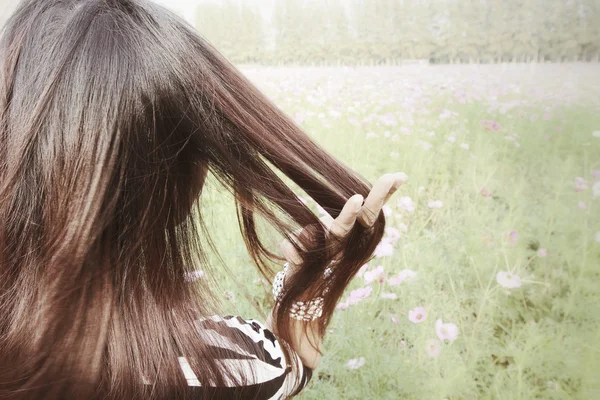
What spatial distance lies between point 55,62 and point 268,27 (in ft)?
2.01

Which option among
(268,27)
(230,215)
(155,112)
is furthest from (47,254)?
(268,27)

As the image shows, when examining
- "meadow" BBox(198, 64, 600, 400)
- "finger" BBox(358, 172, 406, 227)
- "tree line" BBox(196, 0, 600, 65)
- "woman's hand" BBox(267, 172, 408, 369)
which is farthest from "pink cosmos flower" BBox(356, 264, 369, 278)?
"tree line" BBox(196, 0, 600, 65)

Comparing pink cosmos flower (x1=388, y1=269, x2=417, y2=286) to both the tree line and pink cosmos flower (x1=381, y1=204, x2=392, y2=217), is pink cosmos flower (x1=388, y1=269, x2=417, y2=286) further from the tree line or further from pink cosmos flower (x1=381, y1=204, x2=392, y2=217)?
the tree line

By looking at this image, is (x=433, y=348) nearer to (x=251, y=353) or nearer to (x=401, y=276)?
(x=401, y=276)

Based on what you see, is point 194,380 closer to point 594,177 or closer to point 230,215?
point 230,215

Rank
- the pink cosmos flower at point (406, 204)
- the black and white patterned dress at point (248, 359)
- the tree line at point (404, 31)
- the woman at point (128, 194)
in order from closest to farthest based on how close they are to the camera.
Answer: the woman at point (128, 194) < the black and white patterned dress at point (248, 359) < the tree line at point (404, 31) < the pink cosmos flower at point (406, 204)

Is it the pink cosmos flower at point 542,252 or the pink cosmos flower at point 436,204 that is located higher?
the pink cosmos flower at point 436,204

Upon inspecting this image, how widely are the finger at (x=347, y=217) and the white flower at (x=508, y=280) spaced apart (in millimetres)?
373

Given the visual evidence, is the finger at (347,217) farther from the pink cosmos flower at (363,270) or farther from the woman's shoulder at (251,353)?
the pink cosmos flower at (363,270)

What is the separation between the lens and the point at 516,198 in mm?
700

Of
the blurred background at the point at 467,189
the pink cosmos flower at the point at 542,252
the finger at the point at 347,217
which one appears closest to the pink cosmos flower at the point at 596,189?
the blurred background at the point at 467,189

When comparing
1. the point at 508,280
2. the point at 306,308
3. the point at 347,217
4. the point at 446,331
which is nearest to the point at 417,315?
the point at 446,331

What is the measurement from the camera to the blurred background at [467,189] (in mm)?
652

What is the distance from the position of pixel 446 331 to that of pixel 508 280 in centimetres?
14
